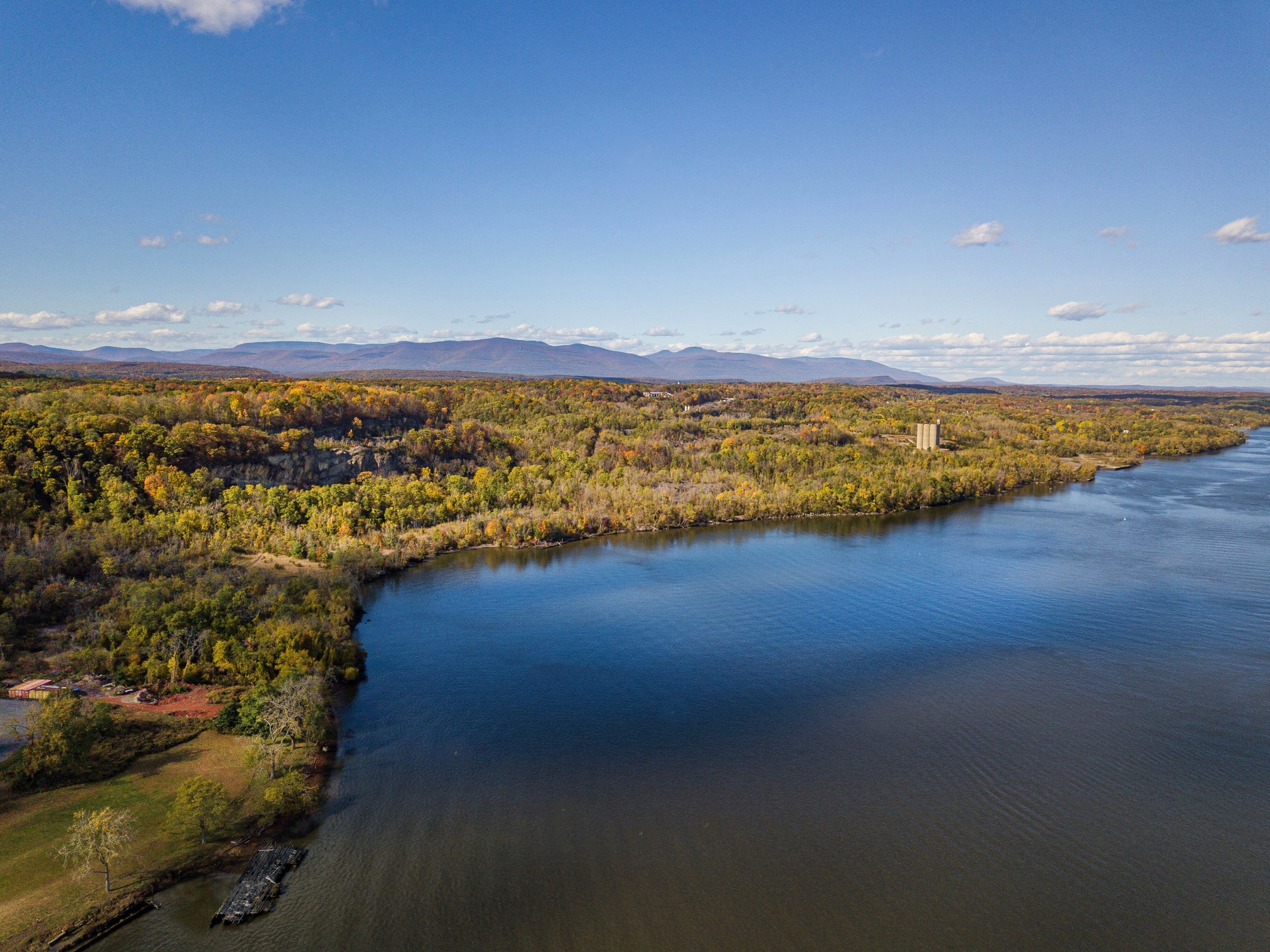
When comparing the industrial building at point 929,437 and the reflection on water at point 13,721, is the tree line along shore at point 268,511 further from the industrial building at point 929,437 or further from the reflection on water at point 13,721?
the industrial building at point 929,437

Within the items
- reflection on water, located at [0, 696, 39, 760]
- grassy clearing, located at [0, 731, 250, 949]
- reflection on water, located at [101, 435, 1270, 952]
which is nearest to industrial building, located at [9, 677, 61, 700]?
reflection on water, located at [0, 696, 39, 760]

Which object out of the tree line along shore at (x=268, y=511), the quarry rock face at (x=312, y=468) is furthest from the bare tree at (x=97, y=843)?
the quarry rock face at (x=312, y=468)

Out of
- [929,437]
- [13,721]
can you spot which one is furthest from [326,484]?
[929,437]

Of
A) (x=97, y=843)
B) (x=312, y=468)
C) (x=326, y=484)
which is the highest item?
(x=312, y=468)

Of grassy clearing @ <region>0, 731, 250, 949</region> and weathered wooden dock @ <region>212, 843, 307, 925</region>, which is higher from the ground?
grassy clearing @ <region>0, 731, 250, 949</region>

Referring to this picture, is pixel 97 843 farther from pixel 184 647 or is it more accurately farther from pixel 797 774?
pixel 797 774

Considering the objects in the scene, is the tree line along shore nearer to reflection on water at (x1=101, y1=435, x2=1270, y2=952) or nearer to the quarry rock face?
the quarry rock face
